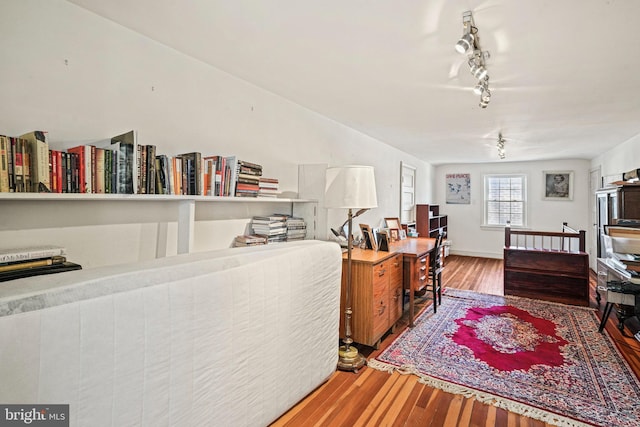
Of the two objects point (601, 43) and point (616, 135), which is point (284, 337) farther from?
point (616, 135)

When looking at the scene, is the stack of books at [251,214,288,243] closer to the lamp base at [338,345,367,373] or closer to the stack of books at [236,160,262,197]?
the stack of books at [236,160,262,197]

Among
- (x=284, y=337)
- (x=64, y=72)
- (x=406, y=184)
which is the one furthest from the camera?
(x=406, y=184)

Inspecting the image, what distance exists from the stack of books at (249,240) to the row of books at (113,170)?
0.34 metres

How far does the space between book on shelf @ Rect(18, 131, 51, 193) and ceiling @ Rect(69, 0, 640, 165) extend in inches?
30.3

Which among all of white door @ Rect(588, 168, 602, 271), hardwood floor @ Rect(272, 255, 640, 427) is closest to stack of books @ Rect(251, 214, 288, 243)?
hardwood floor @ Rect(272, 255, 640, 427)

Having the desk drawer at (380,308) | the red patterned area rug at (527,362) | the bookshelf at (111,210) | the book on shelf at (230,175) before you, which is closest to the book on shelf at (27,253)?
the bookshelf at (111,210)

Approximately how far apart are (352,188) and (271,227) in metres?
0.69

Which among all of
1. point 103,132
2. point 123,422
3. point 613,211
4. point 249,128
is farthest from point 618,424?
point 103,132

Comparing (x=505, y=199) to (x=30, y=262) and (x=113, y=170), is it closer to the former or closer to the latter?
(x=113, y=170)

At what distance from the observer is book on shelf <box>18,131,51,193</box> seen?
4.30ft

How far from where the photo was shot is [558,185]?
6988 millimetres

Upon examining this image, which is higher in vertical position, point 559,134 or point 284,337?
point 559,134

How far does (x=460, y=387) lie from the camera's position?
2.25 m

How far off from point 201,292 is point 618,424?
8.17ft
